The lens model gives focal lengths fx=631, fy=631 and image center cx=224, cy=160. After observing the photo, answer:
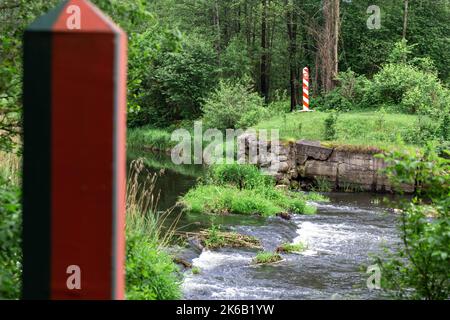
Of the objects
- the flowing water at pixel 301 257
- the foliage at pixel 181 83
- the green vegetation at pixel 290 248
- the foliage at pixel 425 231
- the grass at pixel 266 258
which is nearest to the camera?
the foliage at pixel 425 231

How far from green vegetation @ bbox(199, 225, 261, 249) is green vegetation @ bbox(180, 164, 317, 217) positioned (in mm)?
2508

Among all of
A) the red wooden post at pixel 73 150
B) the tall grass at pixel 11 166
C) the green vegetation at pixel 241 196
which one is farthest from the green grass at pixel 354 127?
the red wooden post at pixel 73 150

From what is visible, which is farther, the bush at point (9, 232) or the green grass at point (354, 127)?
the green grass at point (354, 127)

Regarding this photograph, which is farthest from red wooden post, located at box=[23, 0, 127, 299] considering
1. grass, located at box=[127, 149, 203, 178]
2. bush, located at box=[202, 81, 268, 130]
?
bush, located at box=[202, 81, 268, 130]

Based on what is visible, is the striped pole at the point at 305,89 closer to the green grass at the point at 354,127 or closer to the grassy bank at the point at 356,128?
the grassy bank at the point at 356,128

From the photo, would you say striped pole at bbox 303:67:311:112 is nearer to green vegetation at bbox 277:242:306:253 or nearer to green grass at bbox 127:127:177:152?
green grass at bbox 127:127:177:152

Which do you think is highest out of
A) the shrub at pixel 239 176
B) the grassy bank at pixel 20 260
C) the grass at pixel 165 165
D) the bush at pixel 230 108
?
the bush at pixel 230 108

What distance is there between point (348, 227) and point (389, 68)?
11.4 metres

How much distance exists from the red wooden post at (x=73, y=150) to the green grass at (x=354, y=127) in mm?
15095

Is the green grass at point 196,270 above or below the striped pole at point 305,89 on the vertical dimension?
below

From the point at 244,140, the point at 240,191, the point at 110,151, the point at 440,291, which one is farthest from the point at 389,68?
the point at 110,151

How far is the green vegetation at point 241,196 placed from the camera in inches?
517

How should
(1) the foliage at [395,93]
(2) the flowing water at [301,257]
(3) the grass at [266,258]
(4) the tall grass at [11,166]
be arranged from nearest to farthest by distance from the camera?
(4) the tall grass at [11,166] → (2) the flowing water at [301,257] → (3) the grass at [266,258] → (1) the foliage at [395,93]

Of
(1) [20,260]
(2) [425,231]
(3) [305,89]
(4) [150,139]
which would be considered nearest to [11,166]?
(1) [20,260]
